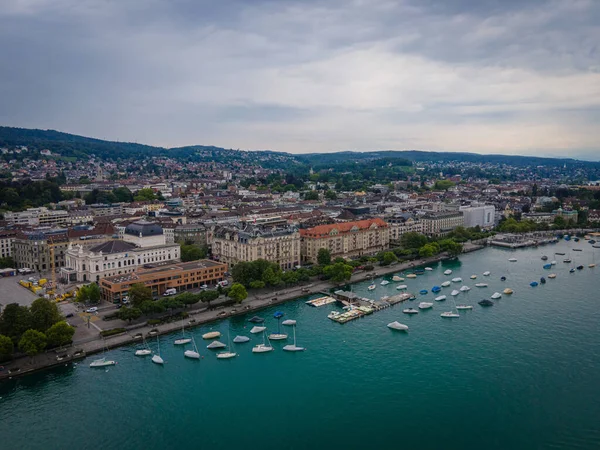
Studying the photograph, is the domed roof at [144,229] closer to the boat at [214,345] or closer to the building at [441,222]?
the boat at [214,345]

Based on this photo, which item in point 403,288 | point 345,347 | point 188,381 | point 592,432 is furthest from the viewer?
point 403,288

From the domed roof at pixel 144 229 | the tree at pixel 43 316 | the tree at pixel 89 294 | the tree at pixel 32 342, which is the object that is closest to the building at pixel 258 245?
the domed roof at pixel 144 229

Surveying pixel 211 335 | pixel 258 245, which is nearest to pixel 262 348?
pixel 211 335

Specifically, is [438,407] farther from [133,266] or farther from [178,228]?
[178,228]

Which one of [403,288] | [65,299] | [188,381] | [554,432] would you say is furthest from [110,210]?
[554,432]

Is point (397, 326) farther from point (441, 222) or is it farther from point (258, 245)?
point (441, 222)

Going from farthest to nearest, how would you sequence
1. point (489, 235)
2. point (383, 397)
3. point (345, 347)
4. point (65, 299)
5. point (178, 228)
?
point (489, 235) → point (178, 228) → point (65, 299) → point (345, 347) → point (383, 397)
